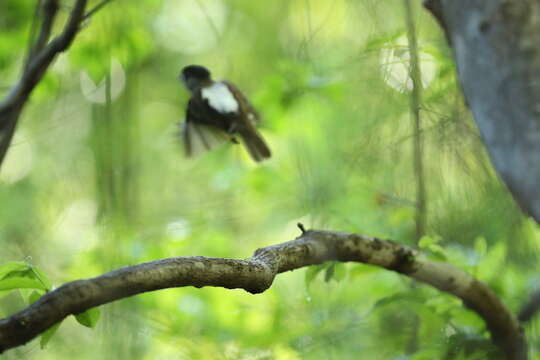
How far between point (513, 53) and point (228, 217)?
2.88m

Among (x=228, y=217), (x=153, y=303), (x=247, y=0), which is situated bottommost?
(x=153, y=303)

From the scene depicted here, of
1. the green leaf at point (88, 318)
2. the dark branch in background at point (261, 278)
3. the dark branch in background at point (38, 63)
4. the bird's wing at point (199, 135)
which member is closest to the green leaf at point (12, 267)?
the green leaf at point (88, 318)

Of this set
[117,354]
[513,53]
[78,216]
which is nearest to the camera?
[513,53]

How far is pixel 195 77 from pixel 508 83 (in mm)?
1670

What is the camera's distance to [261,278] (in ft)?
3.76

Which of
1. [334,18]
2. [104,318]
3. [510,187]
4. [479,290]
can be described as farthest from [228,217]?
[510,187]

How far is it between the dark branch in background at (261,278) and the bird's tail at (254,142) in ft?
3.86

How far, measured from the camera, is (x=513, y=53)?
954 millimetres

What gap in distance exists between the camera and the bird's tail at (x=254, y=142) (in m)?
2.70

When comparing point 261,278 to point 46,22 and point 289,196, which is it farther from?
point 289,196

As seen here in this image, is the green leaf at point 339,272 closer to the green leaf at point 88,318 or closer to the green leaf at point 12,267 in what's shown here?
the green leaf at point 88,318

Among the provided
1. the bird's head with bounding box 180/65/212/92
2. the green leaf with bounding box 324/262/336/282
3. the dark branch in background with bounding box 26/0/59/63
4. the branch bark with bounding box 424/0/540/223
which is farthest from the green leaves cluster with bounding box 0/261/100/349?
the bird's head with bounding box 180/65/212/92

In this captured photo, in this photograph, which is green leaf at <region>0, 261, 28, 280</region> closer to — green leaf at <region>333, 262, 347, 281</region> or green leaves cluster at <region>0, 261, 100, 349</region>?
green leaves cluster at <region>0, 261, 100, 349</region>

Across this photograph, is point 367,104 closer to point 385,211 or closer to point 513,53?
point 385,211
